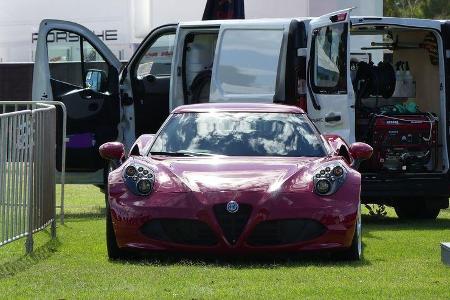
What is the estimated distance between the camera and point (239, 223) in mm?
10633

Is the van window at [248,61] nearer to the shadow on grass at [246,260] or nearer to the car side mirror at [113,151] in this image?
the car side mirror at [113,151]

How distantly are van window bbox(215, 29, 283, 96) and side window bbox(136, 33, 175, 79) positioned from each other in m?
1.53

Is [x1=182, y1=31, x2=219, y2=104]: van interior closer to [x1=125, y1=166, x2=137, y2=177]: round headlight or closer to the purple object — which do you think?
the purple object

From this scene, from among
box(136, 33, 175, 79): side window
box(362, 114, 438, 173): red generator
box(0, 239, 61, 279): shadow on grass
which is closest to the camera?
box(0, 239, 61, 279): shadow on grass

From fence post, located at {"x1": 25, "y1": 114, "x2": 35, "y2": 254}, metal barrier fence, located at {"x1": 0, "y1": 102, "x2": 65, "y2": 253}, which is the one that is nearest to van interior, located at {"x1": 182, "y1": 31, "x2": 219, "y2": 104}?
metal barrier fence, located at {"x1": 0, "y1": 102, "x2": 65, "y2": 253}

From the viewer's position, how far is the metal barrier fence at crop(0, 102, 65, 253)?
1093 cm

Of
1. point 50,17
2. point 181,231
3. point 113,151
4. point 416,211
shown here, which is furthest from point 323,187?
point 50,17

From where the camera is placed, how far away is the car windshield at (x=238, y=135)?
39.1 ft

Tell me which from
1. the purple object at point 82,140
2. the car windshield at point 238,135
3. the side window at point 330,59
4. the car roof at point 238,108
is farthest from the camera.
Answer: the purple object at point 82,140

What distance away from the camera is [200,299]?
8578 mm

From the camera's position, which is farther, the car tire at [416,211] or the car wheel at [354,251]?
the car tire at [416,211]

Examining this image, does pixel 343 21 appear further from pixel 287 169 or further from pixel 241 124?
pixel 287 169

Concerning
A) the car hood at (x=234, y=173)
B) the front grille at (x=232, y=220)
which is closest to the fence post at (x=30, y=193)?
the car hood at (x=234, y=173)

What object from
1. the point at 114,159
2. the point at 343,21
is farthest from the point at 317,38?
the point at 114,159
